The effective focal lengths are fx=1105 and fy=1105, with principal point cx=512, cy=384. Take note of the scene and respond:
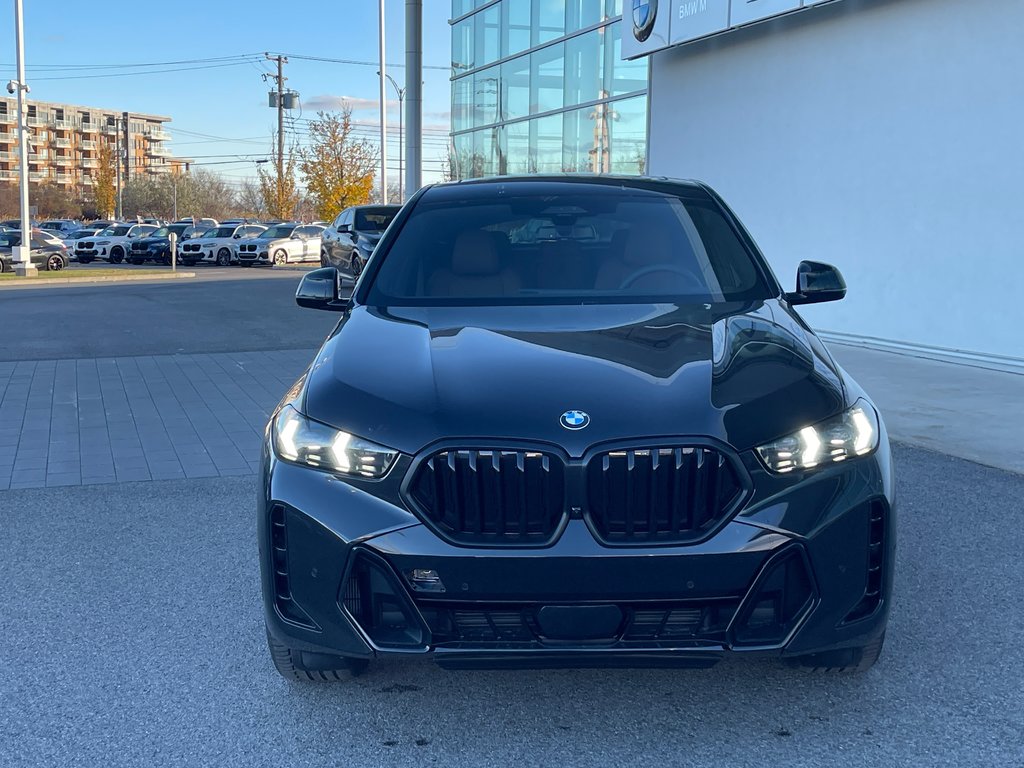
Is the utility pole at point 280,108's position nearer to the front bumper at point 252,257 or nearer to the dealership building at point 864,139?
the front bumper at point 252,257

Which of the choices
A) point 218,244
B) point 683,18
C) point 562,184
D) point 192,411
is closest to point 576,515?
point 562,184

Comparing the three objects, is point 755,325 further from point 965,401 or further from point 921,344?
point 921,344

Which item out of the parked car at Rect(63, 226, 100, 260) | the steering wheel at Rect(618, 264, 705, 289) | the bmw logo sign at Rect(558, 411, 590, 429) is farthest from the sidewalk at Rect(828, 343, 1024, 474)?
the parked car at Rect(63, 226, 100, 260)

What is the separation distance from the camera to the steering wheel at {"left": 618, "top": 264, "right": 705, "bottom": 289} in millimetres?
4355

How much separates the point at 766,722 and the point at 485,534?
110 centimetres

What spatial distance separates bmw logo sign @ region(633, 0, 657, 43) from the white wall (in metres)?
1.09

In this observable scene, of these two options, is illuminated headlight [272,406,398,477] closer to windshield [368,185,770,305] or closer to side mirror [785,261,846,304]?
windshield [368,185,770,305]

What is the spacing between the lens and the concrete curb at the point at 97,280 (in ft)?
89.1

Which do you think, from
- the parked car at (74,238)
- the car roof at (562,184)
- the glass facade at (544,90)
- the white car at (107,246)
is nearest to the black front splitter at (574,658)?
the car roof at (562,184)

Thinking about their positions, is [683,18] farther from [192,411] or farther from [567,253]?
[567,253]

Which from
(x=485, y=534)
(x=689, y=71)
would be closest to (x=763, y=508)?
(x=485, y=534)

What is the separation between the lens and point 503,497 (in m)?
2.89

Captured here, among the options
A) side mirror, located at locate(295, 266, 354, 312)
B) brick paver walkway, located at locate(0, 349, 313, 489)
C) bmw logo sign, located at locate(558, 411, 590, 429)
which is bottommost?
brick paver walkway, located at locate(0, 349, 313, 489)

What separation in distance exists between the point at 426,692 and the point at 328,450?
94cm
